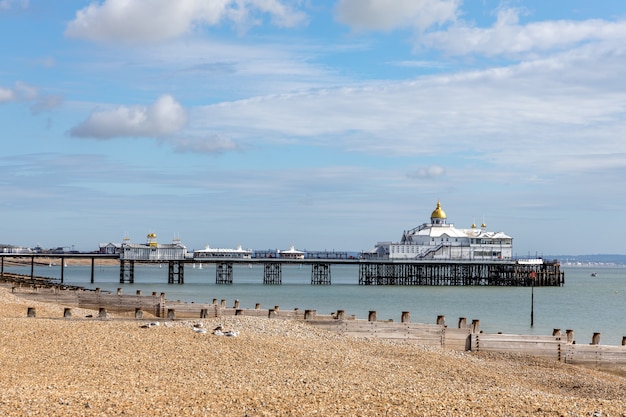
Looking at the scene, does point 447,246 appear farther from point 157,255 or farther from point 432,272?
point 157,255

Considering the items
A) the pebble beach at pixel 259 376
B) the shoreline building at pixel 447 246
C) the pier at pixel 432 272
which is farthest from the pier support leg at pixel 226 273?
the pebble beach at pixel 259 376

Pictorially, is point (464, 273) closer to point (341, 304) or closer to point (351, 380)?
point (341, 304)

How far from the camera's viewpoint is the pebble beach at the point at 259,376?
12250mm

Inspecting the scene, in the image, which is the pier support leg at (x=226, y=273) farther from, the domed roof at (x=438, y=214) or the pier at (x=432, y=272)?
the domed roof at (x=438, y=214)

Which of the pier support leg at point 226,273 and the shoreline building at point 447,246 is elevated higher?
the shoreline building at point 447,246

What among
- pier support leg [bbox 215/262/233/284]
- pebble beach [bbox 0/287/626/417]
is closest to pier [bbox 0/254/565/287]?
pier support leg [bbox 215/262/233/284]

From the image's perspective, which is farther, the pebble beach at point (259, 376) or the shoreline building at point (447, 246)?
the shoreline building at point (447, 246)

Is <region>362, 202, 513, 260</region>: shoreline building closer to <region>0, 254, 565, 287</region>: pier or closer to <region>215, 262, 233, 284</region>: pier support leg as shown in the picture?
<region>0, 254, 565, 287</region>: pier

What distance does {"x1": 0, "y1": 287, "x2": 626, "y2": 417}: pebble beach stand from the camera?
40.2ft

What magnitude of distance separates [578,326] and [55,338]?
34060mm

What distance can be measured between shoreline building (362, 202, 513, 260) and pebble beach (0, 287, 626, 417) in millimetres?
76742

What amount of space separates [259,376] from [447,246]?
282ft

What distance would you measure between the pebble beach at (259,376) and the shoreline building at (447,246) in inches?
3021

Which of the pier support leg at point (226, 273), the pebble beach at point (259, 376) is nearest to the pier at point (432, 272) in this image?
the pier support leg at point (226, 273)
